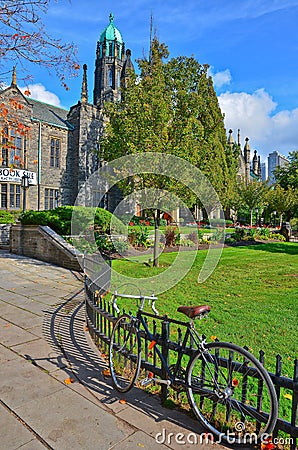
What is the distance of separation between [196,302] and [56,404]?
14.3 ft

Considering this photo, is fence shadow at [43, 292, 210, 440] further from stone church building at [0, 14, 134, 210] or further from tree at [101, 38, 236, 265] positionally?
stone church building at [0, 14, 134, 210]

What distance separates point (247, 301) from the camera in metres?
7.07

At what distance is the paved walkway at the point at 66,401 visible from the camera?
8.13 feet

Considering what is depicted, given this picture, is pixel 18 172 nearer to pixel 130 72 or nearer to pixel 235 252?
pixel 130 72

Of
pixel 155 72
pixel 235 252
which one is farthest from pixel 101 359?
pixel 235 252

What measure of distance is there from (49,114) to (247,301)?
25.6 metres

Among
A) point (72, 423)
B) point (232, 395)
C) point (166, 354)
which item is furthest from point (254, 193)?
point (72, 423)

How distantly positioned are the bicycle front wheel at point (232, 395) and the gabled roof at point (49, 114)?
25798 mm

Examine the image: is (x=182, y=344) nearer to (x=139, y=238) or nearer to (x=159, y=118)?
(x=159, y=118)

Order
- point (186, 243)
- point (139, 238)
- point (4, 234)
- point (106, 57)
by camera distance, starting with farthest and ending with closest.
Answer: point (106, 57)
point (4, 234)
point (186, 243)
point (139, 238)

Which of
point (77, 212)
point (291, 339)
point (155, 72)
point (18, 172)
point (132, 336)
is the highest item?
point (155, 72)

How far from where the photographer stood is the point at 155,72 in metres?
11.2

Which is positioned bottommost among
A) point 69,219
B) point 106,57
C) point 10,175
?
point 69,219

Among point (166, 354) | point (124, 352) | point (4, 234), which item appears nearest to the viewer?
point (166, 354)
